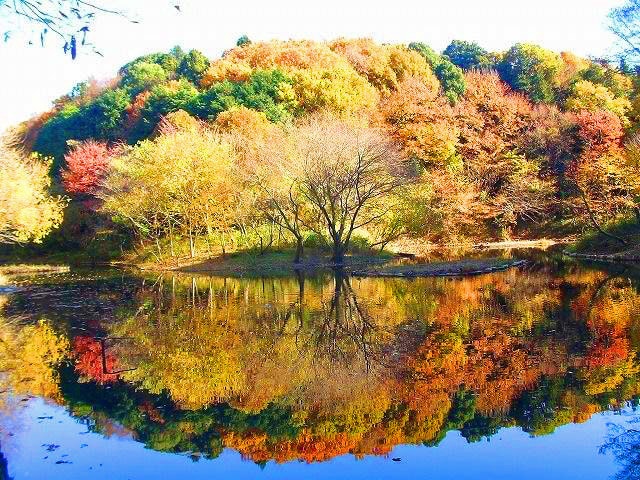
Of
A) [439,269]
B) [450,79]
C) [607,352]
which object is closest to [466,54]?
[450,79]

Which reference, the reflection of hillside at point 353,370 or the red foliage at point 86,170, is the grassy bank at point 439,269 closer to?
the reflection of hillside at point 353,370

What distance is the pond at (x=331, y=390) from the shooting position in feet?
26.2

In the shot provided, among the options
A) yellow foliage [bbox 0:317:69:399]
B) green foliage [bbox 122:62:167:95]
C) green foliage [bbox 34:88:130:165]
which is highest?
green foliage [bbox 122:62:167:95]

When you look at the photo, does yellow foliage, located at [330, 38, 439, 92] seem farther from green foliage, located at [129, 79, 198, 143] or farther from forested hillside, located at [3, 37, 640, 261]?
green foliage, located at [129, 79, 198, 143]

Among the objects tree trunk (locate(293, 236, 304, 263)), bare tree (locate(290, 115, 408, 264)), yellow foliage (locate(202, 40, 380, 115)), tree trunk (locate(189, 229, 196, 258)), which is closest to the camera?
bare tree (locate(290, 115, 408, 264))

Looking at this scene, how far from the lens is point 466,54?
234 ft

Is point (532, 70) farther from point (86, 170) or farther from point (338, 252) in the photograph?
point (86, 170)

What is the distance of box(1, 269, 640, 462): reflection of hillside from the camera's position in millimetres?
8867

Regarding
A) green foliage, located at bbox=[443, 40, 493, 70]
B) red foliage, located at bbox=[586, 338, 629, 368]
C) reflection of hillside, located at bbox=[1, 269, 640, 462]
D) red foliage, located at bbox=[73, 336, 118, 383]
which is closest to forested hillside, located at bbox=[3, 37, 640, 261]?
green foliage, located at bbox=[443, 40, 493, 70]

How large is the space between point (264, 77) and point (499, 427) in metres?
41.0

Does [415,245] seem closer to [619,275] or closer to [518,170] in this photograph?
[518,170]

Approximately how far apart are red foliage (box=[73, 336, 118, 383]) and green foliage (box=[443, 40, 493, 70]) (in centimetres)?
6163

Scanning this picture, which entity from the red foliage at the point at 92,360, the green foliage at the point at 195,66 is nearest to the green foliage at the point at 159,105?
the green foliage at the point at 195,66

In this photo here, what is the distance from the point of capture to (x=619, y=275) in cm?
2477
